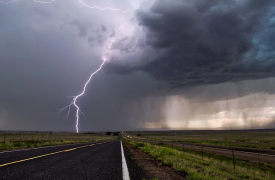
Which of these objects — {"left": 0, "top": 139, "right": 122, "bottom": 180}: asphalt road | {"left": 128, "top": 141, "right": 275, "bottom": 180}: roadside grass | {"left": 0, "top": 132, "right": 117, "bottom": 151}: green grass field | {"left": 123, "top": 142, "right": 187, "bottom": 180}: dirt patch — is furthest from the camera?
{"left": 0, "top": 132, "right": 117, "bottom": 151}: green grass field

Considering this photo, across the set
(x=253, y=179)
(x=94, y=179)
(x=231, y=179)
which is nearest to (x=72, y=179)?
(x=94, y=179)

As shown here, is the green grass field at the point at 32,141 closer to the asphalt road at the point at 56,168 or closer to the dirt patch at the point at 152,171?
the asphalt road at the point at 56,168

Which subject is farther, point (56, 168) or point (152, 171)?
point (152, 171)

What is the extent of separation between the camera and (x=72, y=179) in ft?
16.1

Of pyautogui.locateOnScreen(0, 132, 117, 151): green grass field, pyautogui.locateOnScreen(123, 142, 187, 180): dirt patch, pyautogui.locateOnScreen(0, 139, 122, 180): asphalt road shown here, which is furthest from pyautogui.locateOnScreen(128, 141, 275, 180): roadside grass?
pyautogui.locateOnScreen(0, 132, 117, 151): green grass field

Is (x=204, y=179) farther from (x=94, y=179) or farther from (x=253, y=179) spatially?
(x=253, y=179)

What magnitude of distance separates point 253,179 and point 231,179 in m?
3.80

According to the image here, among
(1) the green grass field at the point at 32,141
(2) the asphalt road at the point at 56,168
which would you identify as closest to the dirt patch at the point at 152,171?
(2) the asphalt road at the point at 56,168

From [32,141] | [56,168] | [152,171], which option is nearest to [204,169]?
[152,171]

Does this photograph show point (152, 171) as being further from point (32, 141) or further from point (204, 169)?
point (32, 141)

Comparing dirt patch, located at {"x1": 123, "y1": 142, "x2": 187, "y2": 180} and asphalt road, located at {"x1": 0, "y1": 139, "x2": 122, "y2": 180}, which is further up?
asphalt road, located at {"x1": 0, "y1": 139, "x2": 122, "y2": 180}

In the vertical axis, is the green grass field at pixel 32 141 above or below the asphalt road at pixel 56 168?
below

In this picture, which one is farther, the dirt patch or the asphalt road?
the dirt patch

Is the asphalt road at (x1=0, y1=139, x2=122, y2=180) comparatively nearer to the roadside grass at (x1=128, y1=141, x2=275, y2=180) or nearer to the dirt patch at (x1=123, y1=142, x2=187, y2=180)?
the dirt patch at (x1=123, y1=142, x2=187, y2=180)
